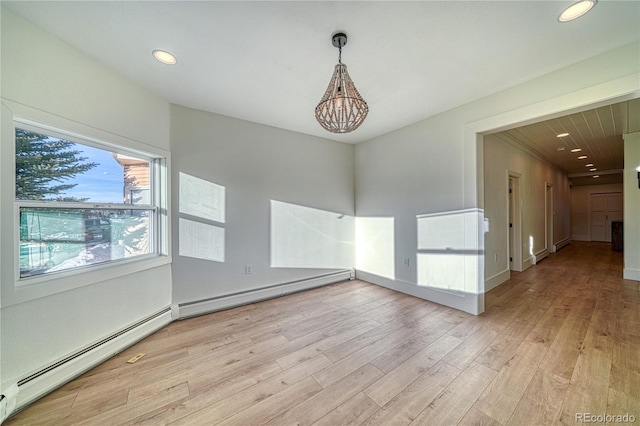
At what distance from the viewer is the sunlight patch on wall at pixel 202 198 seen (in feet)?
9.43

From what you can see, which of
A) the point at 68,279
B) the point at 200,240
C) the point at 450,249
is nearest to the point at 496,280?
the point at 450,249

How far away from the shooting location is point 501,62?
2076mm

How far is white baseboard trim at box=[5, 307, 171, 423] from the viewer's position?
1.58m

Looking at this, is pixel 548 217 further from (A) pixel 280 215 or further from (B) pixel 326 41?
(B) pixel 326 41

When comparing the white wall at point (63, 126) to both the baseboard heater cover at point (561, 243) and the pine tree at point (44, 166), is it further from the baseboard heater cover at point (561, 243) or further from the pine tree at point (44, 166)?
the baseboard heater cover at point (561, 243)

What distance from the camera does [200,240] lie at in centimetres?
296

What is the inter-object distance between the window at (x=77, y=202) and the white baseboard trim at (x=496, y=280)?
4.73 meters

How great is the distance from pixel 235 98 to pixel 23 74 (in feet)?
5.14

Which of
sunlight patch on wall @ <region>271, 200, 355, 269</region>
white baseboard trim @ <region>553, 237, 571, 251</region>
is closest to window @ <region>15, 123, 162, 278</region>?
sunlight patch on wall @ <region>271, 200, 355, 269</region>

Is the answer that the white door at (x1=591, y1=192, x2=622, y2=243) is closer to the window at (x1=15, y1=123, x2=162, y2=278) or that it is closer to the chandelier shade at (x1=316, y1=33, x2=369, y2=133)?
the chandelier shade at (x1=316, y1=33, x2=369, y2=133)

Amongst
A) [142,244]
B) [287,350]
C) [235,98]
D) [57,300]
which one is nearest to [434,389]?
[287,350]

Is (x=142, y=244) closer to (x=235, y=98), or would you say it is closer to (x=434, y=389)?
(x=235, y=98)

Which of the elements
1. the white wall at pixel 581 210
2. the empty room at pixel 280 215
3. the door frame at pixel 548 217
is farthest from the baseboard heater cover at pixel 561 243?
the empty room at pixel 280 215

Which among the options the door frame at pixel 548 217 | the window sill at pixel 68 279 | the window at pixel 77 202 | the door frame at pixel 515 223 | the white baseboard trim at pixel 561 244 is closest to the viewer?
Answer: the window sill at pixel 68 279
